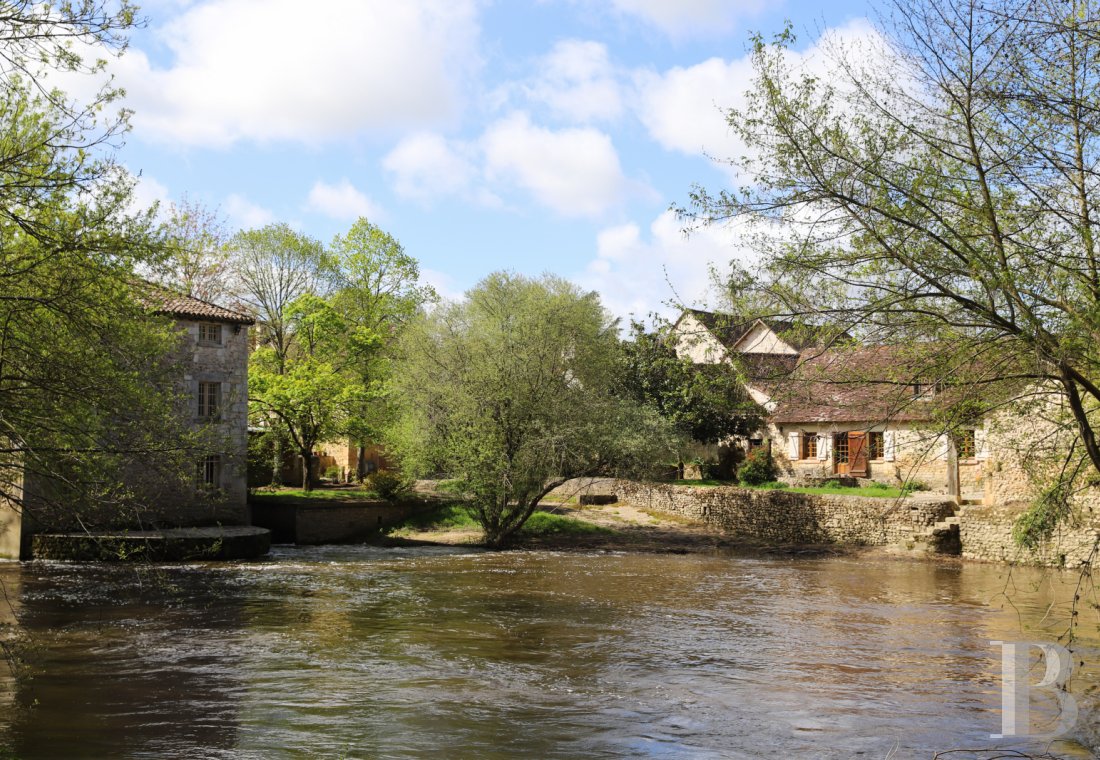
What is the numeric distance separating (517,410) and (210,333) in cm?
1014

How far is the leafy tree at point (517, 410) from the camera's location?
92.6 ft

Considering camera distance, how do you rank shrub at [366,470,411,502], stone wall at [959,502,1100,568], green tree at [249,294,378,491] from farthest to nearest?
green tree at [249,294,378,491], shrub at [366,470,411,502], stone wall at [959,502,1100,568]

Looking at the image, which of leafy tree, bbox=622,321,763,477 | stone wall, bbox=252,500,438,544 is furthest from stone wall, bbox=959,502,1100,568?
stone wall, bbox=252,500,438,544

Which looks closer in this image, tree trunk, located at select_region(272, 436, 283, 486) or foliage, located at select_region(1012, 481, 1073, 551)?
foliage, located at select_region(1012, 481, 1073, 551)

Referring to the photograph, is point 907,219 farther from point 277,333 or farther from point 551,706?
point 277,333

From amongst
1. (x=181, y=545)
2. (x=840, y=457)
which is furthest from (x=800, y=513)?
(x=181, y=545)

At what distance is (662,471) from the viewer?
29.6 m

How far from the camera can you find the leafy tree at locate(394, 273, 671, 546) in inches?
1111

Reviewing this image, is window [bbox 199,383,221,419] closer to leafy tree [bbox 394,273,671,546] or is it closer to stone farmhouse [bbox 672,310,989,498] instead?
leafy tree [bbox 394,273,671,546]

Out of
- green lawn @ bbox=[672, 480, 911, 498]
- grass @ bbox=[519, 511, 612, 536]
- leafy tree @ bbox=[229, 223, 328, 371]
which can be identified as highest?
leafy tree @ bbox=[229, 223, 328, 371]

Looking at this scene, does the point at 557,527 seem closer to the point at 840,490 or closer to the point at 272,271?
the point at 840,490

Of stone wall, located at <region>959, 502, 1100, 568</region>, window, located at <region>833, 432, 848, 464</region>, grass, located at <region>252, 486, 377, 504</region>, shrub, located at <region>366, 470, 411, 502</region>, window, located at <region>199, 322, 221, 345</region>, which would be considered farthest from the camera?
window, located at <region>833, 432, 848, 464</region>

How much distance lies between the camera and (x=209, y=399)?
29.3 metres

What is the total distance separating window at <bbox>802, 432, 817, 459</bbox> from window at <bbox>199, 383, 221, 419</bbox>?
2280 cm
